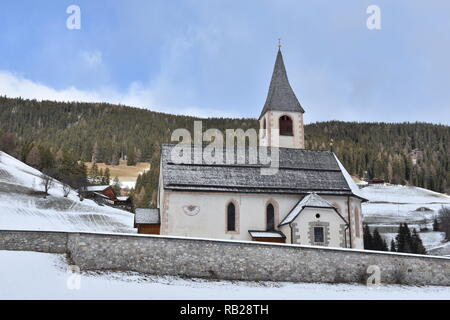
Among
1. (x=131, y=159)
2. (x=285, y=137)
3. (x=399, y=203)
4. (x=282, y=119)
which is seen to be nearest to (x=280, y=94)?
(x=282, y=119)

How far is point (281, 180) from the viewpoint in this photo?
1414 inches

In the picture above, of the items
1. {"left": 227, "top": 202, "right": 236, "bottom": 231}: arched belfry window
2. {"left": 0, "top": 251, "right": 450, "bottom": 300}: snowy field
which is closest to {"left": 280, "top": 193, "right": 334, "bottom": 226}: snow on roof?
{"left": 227, "top": 202, "right": 236, "bottom": 231}: arched belfry window

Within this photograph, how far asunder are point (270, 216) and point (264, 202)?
1.10 metres

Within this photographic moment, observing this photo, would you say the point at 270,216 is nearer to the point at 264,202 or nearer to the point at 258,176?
the point at 264,202

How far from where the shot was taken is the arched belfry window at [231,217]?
33.9 meters

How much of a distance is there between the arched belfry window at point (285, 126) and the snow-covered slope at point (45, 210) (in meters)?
21.7

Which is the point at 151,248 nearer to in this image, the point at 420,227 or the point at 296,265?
the point at 296,265

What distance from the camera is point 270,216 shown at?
3488 centimetres

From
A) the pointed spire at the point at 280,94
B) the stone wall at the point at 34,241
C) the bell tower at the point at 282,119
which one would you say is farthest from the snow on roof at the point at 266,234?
the pointed spire at the point at 280,94

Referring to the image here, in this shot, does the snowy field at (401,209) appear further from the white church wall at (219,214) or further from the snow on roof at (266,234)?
the snow on roof at (266,234)

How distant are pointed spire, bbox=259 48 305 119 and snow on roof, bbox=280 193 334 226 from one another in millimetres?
11320

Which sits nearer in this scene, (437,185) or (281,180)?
(281,180)
